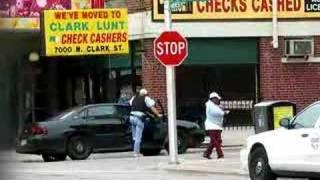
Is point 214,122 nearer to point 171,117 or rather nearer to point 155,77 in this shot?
point 171,117

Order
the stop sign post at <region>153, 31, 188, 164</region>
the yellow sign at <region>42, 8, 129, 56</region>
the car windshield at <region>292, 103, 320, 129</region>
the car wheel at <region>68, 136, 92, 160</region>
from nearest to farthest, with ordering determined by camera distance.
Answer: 1. the car windshield at <region>292, 103, 320, 129</region>
2. the stop sign post at <region>153, 31, 188, 164</region>
3. the car wheel at <region>68, 136, 92, 160</region>
4. the yellow sign at <region>42, 8, 129, 56</region>

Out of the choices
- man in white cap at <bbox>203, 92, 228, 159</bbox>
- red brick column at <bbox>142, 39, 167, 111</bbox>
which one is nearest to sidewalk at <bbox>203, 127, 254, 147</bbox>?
red brick column at <bbox>142, 39, 167, 111</bbox>

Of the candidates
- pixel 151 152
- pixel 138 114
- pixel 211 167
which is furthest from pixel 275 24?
pixel 211 167

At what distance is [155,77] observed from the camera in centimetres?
2253

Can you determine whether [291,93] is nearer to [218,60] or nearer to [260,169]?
[218,60]

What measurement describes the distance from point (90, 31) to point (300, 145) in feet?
45.3

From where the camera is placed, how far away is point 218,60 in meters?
22.8

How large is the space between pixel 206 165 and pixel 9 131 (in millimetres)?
13123

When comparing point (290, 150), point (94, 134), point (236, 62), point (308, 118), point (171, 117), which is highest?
point (236, 62)

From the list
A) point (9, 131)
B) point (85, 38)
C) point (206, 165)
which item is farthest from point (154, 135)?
point (9, 131)

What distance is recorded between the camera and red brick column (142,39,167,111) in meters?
22.5

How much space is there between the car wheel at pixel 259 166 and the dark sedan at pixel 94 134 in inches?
264

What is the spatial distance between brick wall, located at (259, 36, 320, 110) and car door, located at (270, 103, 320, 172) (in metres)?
12.0

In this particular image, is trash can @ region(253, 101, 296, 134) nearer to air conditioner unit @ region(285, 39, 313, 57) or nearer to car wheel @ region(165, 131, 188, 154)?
car wheel @ region(165, 131, 188, 154)
